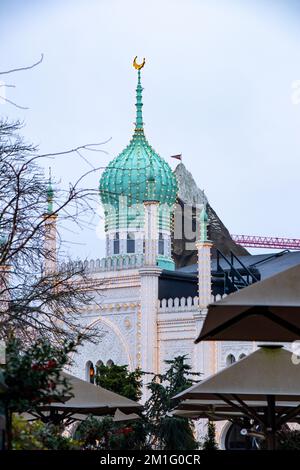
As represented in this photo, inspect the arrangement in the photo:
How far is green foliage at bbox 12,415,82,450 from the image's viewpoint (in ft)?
36.0

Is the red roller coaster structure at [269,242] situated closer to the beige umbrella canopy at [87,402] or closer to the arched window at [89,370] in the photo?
the arched window at [89,370]

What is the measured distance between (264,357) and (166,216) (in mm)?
36463

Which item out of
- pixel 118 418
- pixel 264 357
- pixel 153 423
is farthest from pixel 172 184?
pixel 264 357

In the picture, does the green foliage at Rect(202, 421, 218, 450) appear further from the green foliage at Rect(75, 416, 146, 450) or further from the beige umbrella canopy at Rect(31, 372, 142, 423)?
the beige umbrella canopy at Rect(31, 372, 142, 423)

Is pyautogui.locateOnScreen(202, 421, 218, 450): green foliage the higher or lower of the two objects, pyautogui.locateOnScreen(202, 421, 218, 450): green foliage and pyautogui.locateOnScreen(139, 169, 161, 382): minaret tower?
the lower

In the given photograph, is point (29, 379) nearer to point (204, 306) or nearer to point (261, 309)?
point (261, 309)

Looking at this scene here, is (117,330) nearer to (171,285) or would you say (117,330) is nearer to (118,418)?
(171,285)

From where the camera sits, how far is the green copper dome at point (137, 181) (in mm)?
54469

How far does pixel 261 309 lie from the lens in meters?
12.7

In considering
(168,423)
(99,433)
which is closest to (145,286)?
(168,423)

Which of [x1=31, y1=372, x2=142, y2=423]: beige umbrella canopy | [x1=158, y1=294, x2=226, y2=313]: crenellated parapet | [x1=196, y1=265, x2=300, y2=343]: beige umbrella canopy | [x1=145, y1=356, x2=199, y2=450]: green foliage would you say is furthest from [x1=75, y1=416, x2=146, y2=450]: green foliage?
[x1=158, y1=294, x2=226, y2=313]: crenellated parapet

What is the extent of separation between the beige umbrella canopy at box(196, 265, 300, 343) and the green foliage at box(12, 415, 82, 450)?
159cm

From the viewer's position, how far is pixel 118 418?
2667cm

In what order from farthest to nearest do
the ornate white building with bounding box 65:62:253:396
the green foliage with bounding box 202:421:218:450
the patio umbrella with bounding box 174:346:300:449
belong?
the ornate white building with bounding box 65:62:253:396 → the green foliage with bounding box 202:421:218:450 → the patio umbrella with bounding box 174:346:300:449
